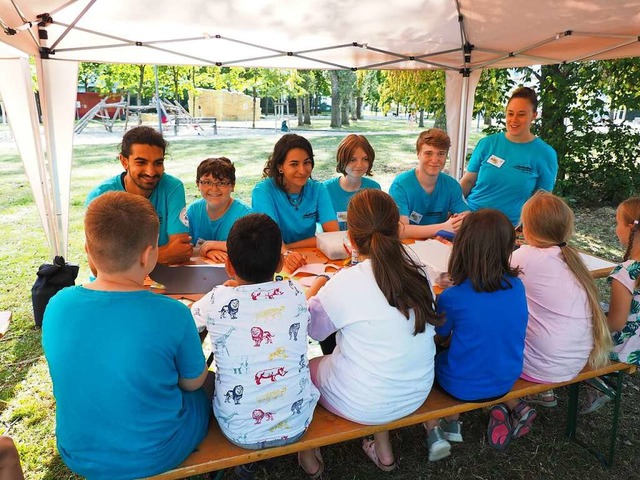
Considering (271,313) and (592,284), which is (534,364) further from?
(271,313)

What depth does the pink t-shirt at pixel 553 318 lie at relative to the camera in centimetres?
197

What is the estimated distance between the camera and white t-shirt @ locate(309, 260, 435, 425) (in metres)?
1.63

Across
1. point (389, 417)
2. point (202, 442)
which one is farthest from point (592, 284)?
point (202, 442)

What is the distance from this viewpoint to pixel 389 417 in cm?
176

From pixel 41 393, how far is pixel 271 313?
2.16 m

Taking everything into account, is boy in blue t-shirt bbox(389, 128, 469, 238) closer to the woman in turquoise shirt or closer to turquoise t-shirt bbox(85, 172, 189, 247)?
the woman in turquoise shirt

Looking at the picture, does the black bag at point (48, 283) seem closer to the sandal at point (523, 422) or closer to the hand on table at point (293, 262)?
the hand on table at point (293, 262)

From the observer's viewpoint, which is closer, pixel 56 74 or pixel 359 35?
pixel 56 74

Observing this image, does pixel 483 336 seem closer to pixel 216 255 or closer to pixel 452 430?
pixel 452 430

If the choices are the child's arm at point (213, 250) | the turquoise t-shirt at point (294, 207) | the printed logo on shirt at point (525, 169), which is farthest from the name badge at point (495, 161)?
the child's arm at point (213, 250)

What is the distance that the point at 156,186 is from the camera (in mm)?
2738

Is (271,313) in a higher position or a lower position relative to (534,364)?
higher

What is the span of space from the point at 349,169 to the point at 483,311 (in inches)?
71.4

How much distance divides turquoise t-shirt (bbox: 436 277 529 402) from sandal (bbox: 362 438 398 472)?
53 centimetres
